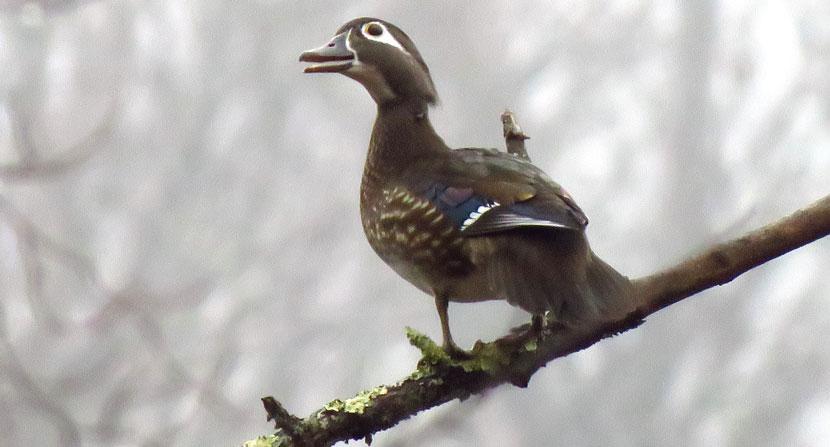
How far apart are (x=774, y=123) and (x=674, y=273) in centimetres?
55

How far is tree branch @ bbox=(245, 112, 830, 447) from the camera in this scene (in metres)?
0.62

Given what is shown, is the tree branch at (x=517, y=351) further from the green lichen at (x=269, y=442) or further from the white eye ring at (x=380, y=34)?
the white eye ring at (x=380, y=34)

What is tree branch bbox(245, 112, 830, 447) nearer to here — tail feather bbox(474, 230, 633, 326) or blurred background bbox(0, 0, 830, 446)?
tail feather bbox(474, 230, 633, 326)

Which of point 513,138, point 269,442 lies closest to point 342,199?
point 513,138

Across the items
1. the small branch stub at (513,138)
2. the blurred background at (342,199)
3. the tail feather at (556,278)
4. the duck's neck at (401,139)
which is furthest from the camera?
the blurred background at (342,199)

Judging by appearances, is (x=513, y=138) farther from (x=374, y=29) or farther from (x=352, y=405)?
(x=352, y=405)

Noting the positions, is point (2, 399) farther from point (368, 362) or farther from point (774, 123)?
point (774, 123)

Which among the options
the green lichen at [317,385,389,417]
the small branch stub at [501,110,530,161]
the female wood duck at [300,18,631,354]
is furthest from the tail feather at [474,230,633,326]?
the small branch stub at [501,110,530,161]

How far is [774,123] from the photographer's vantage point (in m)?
1.15

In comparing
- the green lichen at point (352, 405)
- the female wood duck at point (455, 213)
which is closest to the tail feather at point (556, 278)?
the female wood duck at point (455, 213)

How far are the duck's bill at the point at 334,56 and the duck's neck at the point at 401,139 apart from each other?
0.05 m

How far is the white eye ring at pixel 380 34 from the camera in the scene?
667 millimetres

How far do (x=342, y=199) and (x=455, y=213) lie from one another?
500mm

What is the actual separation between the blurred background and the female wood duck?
0.36 m
